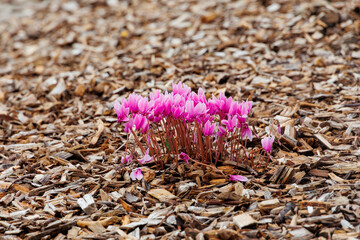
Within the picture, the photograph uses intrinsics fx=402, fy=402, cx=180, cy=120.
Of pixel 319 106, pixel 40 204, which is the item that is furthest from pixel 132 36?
pixel 40 204

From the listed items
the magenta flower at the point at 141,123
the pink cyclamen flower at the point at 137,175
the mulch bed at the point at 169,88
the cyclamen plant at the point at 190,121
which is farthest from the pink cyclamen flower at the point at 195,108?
the pink cyclamen flower at the point at 137,175

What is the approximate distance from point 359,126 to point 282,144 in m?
0.65

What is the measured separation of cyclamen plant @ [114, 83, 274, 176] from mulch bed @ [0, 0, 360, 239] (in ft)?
0.33

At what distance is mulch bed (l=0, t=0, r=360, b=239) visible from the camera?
243cm

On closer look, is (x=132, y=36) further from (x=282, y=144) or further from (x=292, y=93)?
(x=282, y=144)

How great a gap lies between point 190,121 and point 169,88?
1.49 m

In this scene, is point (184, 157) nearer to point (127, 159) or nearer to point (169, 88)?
point (127, 159)

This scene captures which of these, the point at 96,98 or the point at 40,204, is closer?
the point at 40,204

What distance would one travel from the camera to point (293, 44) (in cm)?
473

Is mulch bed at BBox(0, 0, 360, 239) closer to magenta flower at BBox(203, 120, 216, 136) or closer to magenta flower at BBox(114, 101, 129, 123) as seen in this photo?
magenta flower at BBox(203, 120, 216, 136)

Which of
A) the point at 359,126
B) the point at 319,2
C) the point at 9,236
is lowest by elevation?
the point at 359,126

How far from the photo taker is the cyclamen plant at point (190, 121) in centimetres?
257

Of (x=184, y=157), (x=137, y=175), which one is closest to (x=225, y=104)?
(x=184, y=157)

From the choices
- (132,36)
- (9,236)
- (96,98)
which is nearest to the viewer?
(9,236)
